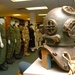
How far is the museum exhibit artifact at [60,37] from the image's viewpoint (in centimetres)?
89

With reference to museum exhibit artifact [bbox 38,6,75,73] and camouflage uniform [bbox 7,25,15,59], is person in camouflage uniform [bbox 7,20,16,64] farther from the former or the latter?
museum exhibit artifact [bbox 38,6,75,73]

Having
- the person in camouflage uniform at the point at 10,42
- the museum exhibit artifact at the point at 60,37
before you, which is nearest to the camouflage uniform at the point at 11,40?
the person in camouflage uniform at the point at 10,42

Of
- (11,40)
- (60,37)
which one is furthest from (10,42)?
(60,37)

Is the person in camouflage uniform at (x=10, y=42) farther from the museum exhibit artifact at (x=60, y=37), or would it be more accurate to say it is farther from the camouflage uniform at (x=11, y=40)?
the museum exhibit artifact at (x=60, y=37)

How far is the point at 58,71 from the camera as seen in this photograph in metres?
0.89

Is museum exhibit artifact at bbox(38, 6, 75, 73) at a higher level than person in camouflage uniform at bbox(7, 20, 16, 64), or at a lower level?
higher

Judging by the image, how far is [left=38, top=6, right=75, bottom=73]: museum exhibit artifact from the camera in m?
0.89

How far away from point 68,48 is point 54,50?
0.30 feet

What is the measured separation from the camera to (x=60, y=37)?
923mm

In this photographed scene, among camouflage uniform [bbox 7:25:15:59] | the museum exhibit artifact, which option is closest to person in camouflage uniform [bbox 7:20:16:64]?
camouflage uniform [bbox 7:25:15:59]

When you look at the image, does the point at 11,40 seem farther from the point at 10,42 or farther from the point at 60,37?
the point at 60,37

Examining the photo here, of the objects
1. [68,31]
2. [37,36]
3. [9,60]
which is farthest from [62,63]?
[37,36]

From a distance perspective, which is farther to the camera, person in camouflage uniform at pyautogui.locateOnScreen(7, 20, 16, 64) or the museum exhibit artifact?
person in camouflage uniform at pyautogui.locateOnScreen(7, 20, 16, 64)

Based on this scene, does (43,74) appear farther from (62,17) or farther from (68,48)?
(62,17)
